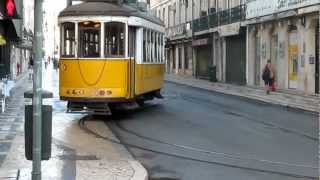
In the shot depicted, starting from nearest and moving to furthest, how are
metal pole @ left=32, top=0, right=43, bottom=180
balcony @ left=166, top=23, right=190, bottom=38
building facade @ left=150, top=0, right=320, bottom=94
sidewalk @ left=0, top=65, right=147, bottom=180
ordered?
metal pole @ left=32, top=0, right=43, bottom=180, sidewalk @ left=0, top=65, right=147, bottom=180, building facade @ left=150, top=0, right=320, bottom=94, balcony @ left=166, top=23, right=190, bottom=38

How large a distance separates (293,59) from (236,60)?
11.0 m

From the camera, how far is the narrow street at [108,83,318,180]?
441 inches

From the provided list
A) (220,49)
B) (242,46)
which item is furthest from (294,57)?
(220,49)

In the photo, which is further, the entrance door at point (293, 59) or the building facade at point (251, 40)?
the entrance door at point (293, 59)

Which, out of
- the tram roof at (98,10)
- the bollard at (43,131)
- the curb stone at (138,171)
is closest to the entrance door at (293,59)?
the tram roof at (98,10)

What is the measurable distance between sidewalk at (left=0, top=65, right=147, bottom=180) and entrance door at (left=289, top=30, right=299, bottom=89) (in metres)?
18.1

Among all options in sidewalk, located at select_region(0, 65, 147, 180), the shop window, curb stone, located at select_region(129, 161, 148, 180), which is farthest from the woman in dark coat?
the shop window

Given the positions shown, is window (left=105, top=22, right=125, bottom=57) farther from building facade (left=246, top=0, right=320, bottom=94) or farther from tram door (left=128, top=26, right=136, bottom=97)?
building facade (left=246, top=0, right=320, bottom=94)

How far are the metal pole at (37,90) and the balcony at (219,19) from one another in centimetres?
3519

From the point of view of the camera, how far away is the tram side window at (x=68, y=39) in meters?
19.3

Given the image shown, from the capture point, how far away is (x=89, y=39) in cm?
1919

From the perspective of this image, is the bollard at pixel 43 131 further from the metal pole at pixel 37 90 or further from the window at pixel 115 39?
the window at pixel 115 39

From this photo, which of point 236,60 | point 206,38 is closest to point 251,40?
point 236,60

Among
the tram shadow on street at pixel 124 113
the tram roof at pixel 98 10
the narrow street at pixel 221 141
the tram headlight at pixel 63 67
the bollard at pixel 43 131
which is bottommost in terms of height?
the narrow street at pixel 221 141
